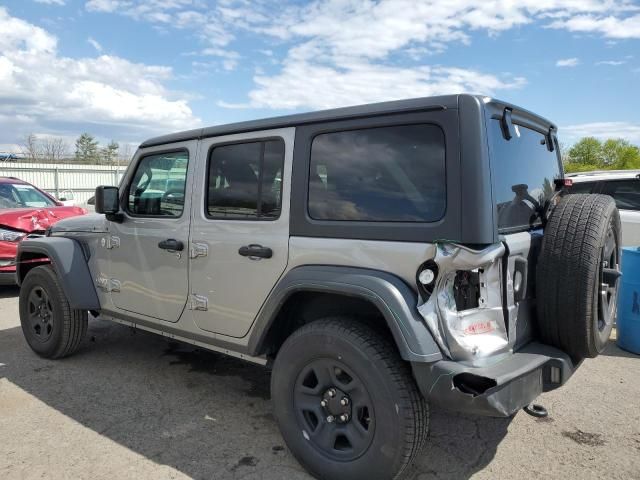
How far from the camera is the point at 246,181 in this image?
3252 mm

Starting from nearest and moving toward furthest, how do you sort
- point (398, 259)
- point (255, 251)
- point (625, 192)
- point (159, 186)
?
1. point (398, 259)
2. point (255, 251)
3. point (159, 186)
4. point (625, 192)

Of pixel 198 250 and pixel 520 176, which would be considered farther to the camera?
pixel 198 250

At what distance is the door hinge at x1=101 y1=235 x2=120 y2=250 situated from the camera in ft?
13.2

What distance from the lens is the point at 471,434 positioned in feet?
10.7

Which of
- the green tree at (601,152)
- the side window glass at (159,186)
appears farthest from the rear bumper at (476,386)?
the green tree at (601,152)

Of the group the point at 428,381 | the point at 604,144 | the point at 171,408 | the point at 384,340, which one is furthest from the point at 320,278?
the point at 604,144

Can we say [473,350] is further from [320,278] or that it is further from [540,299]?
[320,278]

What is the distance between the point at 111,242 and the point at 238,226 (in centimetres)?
148

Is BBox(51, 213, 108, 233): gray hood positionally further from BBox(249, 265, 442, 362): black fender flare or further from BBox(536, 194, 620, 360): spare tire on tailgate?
BBox(536, 194, 620, 360): spare tire on tailgate

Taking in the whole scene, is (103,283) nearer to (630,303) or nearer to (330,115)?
(330,115)

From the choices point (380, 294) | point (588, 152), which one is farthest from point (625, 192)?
point (588, 152)

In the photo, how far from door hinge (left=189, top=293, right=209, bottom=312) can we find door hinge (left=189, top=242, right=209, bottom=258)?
0.89 ft

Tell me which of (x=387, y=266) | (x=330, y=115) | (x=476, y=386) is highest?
(x=330, y=115)

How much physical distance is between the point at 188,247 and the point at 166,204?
492mm
